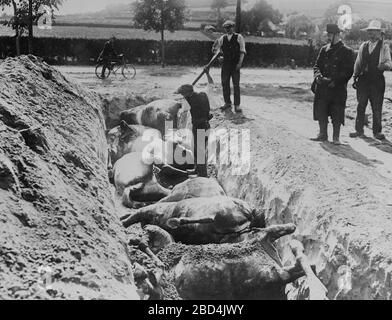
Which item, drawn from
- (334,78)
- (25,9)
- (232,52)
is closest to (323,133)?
(334,78)

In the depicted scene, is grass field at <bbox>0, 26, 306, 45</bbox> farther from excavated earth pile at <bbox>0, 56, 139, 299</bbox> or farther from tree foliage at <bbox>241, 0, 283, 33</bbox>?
excavated earth pile at <bbox>0, 56, 139, 299</bbox>

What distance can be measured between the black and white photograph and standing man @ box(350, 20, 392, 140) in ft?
0.07

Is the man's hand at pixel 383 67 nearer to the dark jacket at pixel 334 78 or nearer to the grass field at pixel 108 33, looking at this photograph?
the dark jacket at pixel 334 78

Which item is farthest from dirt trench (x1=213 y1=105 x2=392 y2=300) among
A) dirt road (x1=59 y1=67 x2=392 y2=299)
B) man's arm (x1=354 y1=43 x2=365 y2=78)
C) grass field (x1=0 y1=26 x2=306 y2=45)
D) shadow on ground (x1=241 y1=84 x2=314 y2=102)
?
grass field (x1=0 y1=26 x2=306 y2=45)

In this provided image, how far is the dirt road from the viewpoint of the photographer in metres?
5.02

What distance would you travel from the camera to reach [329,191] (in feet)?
21.2

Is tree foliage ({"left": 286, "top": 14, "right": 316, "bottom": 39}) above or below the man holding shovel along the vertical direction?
above

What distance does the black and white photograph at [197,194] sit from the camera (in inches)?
153

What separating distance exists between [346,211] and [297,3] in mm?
52413

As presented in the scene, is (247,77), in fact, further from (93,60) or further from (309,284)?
(309,284)

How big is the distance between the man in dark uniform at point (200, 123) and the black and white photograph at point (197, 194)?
2 cm

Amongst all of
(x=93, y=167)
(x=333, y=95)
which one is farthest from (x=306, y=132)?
(x=93, y=167)

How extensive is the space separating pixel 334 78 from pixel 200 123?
2.17 m
